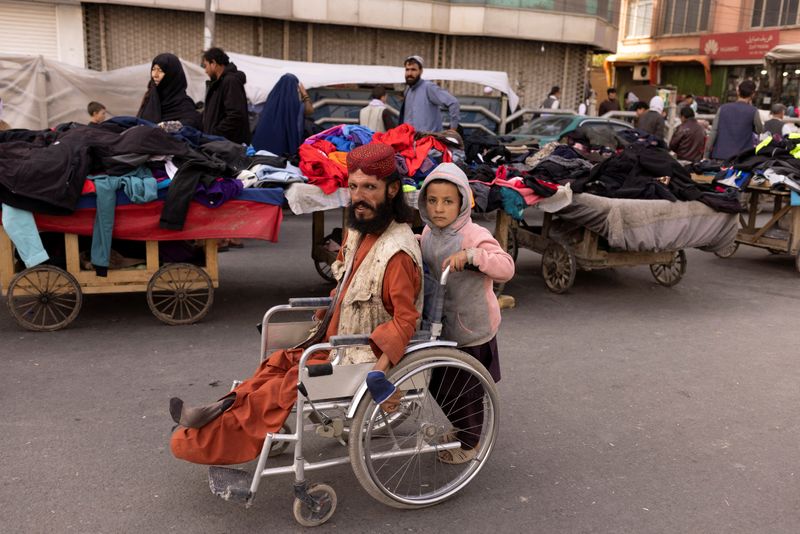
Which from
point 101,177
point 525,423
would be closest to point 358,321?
point 525,423

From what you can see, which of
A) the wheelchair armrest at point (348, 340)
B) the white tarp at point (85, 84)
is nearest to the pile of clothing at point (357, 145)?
the wheelchair armrest at point (348, 340)

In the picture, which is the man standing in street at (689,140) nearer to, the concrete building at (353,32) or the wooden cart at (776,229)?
the wooden cart at (776,229)

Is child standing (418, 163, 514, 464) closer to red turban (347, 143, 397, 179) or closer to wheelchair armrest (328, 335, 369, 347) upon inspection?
red turban (347, 143, 397, 179)

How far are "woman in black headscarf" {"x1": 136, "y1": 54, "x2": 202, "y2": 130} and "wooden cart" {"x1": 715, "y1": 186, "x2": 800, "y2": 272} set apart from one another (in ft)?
19.2

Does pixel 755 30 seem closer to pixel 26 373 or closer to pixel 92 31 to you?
pixel 92 31

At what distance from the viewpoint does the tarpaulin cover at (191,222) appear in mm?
4923

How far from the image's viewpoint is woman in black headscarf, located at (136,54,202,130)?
6.52 meters

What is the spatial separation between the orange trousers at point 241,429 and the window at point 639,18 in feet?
116

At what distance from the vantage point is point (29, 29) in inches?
623

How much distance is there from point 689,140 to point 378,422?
975 cm

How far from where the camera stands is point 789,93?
2355 cm

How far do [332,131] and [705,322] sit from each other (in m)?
3.60

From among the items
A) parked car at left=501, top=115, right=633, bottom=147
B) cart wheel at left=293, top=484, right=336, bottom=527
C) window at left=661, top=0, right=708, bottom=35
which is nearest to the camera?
cart wheel at left=293, top=484, right=336, bottom=527

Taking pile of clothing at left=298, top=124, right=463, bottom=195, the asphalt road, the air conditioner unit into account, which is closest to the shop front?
the air conditioner unit
